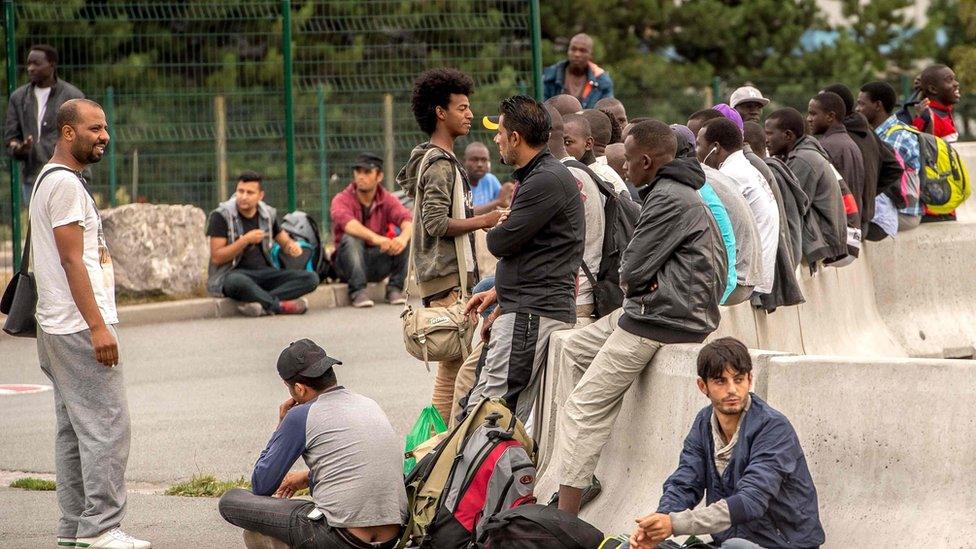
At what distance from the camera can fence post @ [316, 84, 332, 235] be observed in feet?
55.4

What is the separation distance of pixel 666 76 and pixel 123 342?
533 inches

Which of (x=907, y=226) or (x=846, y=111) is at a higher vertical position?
(x=846, y=111)

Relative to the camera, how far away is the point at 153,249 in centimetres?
1439

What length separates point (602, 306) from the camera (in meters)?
7.68

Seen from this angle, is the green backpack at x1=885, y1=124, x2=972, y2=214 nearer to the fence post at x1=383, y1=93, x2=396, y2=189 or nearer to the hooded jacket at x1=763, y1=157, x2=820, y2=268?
the hooded jacket at x1=763, y1=157, x2=820, y2=268

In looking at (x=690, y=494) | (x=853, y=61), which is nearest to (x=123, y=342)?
(x=690, y=494)

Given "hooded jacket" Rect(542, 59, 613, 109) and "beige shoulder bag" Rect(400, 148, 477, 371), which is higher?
"hooded jacket" Rect(542, 59, 613, 109)

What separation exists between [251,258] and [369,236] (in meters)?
1.16

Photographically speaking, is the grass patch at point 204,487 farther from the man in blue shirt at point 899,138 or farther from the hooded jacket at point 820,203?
the man in blue shirt at point 899,138

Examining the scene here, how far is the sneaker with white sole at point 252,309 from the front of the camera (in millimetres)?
14000

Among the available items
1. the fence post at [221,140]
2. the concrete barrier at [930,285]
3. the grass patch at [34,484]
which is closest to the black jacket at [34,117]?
the fence post at [221,140]

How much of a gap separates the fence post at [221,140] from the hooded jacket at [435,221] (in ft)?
27.7

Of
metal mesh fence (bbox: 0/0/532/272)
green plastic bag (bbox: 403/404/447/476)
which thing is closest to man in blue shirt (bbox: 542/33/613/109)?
metal mesh fence (bbox: 0/0/532/272)

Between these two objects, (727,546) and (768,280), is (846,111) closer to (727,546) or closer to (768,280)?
(768,280)
